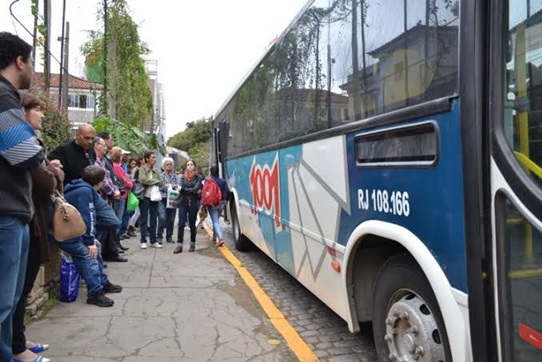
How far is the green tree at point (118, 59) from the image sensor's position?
58.6 ft

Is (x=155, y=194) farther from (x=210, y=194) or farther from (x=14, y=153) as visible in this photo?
(x=14, y=153)

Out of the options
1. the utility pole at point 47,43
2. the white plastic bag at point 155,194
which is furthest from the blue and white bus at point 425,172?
the utility pole at point 47,43

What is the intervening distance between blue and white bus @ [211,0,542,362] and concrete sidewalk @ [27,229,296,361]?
800 millimetres

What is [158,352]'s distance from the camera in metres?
3.78

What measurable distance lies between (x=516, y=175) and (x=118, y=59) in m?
Result: 18.8

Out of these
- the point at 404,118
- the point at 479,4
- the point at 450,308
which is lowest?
the point at 450,308

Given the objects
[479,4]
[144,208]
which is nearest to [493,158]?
[479,4]

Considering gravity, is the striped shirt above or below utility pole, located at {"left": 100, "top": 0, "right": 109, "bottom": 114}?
below

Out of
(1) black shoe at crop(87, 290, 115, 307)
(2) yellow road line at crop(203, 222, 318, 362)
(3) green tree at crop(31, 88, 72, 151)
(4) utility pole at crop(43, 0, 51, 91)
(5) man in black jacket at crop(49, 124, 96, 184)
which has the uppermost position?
(4) utility pole at crop(43, 0, 51, 91)

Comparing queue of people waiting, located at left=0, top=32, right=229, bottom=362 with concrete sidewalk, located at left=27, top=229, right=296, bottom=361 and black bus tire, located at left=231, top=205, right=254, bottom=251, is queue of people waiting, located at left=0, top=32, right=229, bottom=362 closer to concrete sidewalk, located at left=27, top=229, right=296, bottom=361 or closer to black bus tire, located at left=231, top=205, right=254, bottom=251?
concrete sidewalk, located at left=27, top=229, right=296, bottom=361

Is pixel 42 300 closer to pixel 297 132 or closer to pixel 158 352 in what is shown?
pixel 158 352

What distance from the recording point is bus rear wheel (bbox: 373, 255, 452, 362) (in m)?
2.46

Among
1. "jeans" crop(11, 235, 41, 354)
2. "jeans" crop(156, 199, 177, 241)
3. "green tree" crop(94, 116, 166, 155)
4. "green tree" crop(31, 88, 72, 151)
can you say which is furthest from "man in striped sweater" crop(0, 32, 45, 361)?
"green tree" crop(94, 116, 166, 155)

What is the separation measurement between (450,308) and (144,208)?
277 inches
